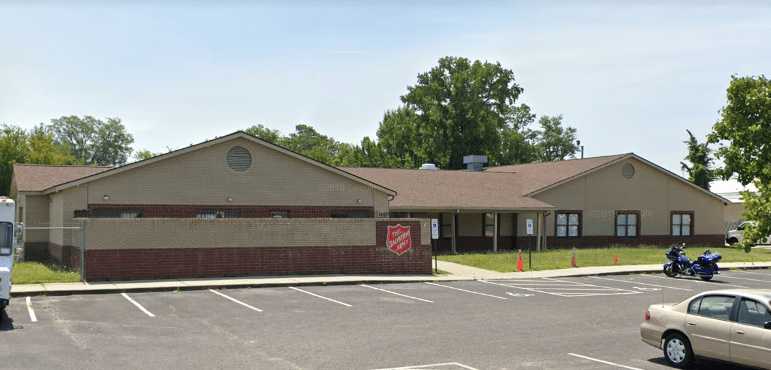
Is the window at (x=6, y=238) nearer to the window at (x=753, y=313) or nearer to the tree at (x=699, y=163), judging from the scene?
the window at (x=753, y=313)

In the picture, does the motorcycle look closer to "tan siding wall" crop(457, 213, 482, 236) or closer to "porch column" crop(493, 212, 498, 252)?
"porch column" crop(493, 212, 498, 252)

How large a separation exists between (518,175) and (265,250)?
25407 millimetres

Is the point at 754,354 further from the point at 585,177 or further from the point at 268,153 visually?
the point at 585,177

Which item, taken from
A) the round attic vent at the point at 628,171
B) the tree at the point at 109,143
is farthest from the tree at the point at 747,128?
the tree at the point at 109,143

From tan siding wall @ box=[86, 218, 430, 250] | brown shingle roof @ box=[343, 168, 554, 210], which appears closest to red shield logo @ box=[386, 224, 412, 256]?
tan siding wall @ box=[86, 218, 430, 250]

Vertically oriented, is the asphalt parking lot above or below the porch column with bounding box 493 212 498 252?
below

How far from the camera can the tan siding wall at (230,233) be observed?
26.4 metres

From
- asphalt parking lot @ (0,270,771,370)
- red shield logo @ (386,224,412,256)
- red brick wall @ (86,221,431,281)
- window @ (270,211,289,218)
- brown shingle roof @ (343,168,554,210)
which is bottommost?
asphalt parking lot @ (0,270,771,370)

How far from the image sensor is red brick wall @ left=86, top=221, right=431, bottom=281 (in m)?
26.4

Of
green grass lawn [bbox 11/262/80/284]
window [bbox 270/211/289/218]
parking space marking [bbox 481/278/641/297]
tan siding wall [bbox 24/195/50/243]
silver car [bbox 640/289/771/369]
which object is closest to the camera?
silver car [bbox 640/289/771/369]

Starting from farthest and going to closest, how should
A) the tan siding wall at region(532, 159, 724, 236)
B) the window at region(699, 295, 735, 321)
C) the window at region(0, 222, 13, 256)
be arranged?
Answer: the tan siding wall at region(532, 159, 724, 236)
the window at region(0, 222, 13, 256)
the window at region(699, 295, 735, 321)

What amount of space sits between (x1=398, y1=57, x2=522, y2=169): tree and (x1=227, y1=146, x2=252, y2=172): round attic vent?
42941mm

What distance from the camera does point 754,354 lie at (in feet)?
43.1

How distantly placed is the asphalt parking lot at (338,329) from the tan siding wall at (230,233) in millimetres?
3390
